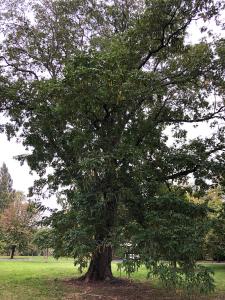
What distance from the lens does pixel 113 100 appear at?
32.3 feet

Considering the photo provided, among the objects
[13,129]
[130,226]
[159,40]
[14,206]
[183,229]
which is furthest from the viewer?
[14,206]

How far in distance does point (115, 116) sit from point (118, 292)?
18.4 feet

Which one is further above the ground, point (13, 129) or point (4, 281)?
point (13, 129)

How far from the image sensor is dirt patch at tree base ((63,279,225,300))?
11.1 m

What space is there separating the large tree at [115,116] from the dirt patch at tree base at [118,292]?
32.2 inches

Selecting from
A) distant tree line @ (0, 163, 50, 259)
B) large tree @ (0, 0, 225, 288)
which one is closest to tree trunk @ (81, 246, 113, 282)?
large tree @ (0, 0, 225, 288)

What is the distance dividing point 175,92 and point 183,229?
241 inches

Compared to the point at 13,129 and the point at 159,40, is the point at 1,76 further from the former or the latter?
→ the point at 159,40

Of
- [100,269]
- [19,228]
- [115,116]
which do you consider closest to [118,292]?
[100,269]

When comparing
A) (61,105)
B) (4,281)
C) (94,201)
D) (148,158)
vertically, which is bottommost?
(4,281)

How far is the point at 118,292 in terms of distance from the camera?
1212cm

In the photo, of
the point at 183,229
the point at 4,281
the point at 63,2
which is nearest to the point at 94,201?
the point at 183,229

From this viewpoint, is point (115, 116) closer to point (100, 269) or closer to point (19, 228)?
point (100, 269)

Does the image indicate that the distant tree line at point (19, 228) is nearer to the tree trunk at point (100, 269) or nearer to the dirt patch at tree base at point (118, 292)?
the dirt patch at tree base at point (118, 292)
